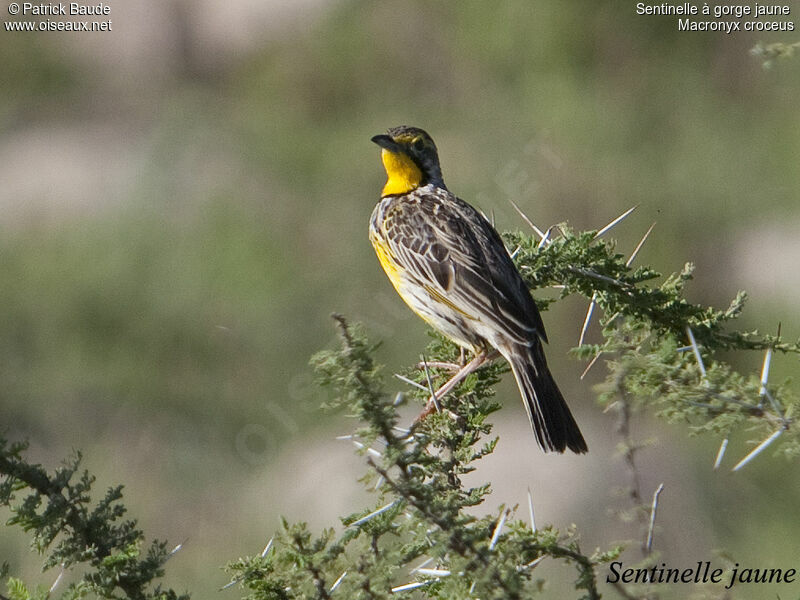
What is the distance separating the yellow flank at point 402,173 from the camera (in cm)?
569

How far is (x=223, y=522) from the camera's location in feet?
24.5

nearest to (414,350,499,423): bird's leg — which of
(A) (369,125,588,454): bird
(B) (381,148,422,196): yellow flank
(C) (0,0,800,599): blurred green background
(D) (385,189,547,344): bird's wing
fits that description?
(A) (369,125,588,454): bird

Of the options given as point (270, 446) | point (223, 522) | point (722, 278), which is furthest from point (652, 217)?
point (223, 522)

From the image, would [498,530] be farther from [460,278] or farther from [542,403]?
[460,278]

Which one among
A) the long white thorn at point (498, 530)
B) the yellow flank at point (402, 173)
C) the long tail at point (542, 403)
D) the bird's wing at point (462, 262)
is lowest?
the long white thorn at point (498, 530)

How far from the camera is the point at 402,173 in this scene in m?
5.70

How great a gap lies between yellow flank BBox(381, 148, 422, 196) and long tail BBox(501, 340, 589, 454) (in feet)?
4.90

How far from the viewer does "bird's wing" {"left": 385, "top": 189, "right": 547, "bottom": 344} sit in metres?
4.52

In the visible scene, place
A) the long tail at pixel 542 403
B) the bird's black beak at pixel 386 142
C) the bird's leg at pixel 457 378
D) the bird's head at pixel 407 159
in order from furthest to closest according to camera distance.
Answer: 1. the bird's head at pixel 407 159
2. the bird's black beak at pixel 386 142
3. the long tail at pixel 542 403
4. the bird's leg at pixel 457 378

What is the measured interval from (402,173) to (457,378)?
81.1 inches

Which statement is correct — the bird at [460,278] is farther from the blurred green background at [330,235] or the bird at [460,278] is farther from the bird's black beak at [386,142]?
the blurred green background at [330,235]

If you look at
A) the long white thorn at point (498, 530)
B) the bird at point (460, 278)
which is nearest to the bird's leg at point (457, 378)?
the bird at point (460, 278)

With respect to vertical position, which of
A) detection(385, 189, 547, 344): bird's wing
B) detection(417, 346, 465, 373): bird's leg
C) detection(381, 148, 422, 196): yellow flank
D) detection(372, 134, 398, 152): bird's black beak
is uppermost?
detection(372, 134, 398, 152): bird's black beak

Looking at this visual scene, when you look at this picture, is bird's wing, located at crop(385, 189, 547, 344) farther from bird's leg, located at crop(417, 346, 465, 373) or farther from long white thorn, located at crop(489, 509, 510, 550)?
long white thorn, located at crop(489, 509, 510, 550)
